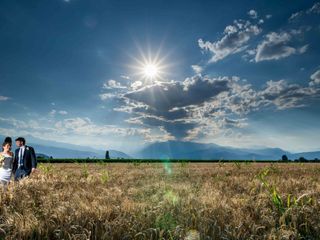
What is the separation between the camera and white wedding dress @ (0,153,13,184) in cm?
1133

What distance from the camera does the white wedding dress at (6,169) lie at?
11327 mm

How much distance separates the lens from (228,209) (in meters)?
6.00

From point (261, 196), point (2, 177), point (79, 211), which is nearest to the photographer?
point (79, 211)

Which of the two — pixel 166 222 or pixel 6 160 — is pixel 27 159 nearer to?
pixel 6 160

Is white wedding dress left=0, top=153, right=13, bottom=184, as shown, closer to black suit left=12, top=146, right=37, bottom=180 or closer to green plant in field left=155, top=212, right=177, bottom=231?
black suit left=12, top=146, right=37, bottom=180

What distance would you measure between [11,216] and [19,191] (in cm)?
282

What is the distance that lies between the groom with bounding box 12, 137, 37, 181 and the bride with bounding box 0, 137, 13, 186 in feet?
1.25

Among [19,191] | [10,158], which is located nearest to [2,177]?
[10,158]

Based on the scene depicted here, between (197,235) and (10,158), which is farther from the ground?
(10,158)

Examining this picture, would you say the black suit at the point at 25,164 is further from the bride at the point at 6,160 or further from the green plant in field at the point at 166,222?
the green plant in field at the point at 166,222

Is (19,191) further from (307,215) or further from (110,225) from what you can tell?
(307,215)

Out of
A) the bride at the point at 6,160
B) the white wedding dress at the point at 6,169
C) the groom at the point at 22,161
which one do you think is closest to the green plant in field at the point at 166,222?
the white wedding dress at the point at 6,169

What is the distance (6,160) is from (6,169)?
0.34m

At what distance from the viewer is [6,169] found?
1168 centimetres
